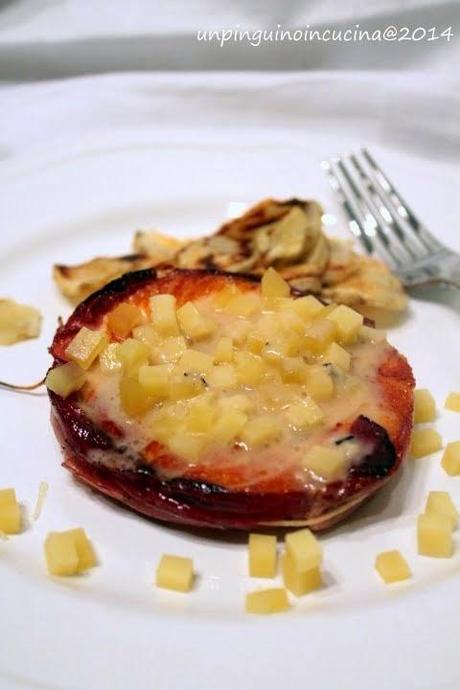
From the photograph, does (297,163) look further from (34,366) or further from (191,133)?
(34,366)

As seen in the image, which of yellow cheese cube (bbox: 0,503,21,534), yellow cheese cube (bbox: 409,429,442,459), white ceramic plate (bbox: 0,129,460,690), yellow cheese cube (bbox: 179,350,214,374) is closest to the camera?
white ceramic plate (bbox: 0,129,460,690)

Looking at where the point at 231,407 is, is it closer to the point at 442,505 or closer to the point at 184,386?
the point at 184,386

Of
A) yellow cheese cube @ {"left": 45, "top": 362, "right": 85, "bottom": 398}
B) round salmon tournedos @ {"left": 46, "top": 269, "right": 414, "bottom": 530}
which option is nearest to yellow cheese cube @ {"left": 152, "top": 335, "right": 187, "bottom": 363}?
round salmon tournedos @ {"left": 46, "top": 269, "right": 414, "bottom": 530}

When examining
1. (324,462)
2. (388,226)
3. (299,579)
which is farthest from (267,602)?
(388,226)

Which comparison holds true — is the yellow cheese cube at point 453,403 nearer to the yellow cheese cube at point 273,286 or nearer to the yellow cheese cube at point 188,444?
the yellow cheese cube at point 273,286

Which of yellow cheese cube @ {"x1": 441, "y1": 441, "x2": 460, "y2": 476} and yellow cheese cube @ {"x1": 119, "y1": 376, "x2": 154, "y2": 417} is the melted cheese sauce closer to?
yellow cheese cube @ {"x1": 119, "y1": 376, "x2": 154, "y2": 417}

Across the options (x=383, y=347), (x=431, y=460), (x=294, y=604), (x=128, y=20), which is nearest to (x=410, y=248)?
(x=383, y=347)

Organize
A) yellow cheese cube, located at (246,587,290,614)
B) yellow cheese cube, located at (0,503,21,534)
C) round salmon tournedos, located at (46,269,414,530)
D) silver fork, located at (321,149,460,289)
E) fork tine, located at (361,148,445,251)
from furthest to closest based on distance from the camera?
fork tine, located at (361,148,445,251)
silver fork, located at (321,149,460,289)
yellow cheese cube, located at (0,503,21,534)
round salmon tournedos, located at (46,269,414,530)
yellow cheese cube, located at (246,587,290,614)
